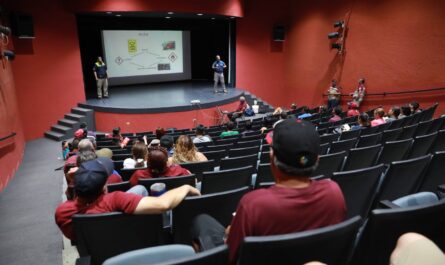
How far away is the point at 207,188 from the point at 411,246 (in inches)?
79.6

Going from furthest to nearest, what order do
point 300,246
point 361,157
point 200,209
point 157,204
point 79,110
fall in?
point 79,110, point 361,157, point 200,209, point 157,204, point 300,246

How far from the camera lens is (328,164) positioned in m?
3.68

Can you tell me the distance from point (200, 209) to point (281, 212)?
100cm

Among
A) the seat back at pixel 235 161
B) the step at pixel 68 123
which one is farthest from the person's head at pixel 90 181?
the step at pixel 68 123

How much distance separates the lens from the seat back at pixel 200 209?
7.59 ft

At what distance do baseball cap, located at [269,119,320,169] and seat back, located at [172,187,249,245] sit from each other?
0.93m

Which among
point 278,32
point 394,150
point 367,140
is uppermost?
point 278,32

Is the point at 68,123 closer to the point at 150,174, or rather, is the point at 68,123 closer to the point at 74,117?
the point at 74,117

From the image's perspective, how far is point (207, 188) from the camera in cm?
320

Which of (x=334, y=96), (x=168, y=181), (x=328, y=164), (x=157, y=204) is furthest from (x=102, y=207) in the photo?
(x=334, y=96)

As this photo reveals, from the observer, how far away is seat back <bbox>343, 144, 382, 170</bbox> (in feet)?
12.2

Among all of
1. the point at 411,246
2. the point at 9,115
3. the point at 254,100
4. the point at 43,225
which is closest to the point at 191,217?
the point at 411,246

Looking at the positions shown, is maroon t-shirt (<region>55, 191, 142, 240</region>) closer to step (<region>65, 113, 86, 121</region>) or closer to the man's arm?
the man's arm

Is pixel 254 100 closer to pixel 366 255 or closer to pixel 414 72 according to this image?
pixel 414 72
